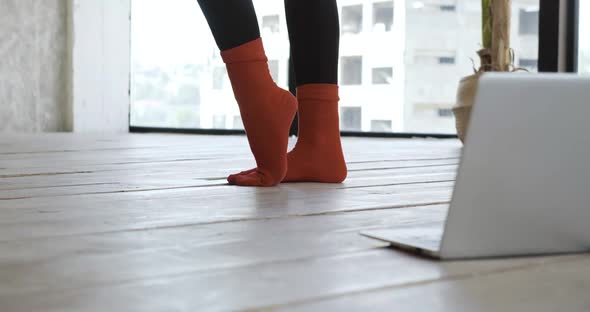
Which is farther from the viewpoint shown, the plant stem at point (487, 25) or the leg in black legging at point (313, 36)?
the plant stem at point (487, 25)

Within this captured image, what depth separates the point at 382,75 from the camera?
11.9ft

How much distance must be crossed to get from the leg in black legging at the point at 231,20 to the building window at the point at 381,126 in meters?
2.60

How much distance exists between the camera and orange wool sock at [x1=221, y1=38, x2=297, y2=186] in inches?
44.8

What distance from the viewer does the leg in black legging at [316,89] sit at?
1208mm

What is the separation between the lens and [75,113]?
13.9 ft

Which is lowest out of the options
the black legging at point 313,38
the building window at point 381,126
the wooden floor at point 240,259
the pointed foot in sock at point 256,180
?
the wooden floor at point 240,259

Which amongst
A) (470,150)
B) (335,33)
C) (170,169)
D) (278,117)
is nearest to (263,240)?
(470,150)

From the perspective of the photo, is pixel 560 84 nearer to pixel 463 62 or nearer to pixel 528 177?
pixel 528 177

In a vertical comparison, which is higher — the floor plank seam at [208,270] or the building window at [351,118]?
the building window at [351,118]

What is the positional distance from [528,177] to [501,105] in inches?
2.4

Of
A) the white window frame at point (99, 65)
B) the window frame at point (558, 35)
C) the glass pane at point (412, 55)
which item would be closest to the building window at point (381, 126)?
the glass pane at point (412, 55)

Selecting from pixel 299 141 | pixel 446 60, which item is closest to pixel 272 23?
pixel 446 60

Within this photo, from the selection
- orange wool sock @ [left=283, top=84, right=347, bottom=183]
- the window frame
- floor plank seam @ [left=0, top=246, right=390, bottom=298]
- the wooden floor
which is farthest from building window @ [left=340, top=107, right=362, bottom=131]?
floor plank seam @ [left=0, top=246, right=390, bottom=298]

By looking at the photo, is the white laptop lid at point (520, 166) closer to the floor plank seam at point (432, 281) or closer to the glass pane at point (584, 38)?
the floor plank seam at point (432, 281)
